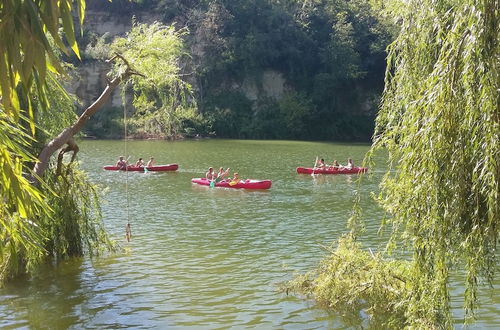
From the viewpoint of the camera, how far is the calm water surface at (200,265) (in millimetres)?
8211

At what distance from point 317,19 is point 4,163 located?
52670 millimetres

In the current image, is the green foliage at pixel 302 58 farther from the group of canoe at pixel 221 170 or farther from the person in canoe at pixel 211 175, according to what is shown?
the person in canoe at pixel 211 175

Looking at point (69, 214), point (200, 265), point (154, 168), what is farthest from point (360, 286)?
point (154, 168)

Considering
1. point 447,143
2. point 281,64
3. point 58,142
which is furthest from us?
point 281,64

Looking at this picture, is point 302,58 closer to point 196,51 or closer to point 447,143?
point 196,51

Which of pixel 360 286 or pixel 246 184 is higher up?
pixel 246 184

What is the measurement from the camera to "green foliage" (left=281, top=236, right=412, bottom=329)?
7324 millimetres

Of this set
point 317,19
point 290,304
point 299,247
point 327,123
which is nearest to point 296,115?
point 327,123

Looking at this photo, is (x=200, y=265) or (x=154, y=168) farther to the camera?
(x=154, y=168)

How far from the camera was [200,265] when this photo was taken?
431 inches

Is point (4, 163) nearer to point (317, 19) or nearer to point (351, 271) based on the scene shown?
point (351, 271)

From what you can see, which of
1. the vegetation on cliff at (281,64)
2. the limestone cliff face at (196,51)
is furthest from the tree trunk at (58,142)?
the limestone cliff face at (196,51)

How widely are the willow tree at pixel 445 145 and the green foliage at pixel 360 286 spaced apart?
2107mm

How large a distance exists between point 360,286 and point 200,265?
4122 millimetres
